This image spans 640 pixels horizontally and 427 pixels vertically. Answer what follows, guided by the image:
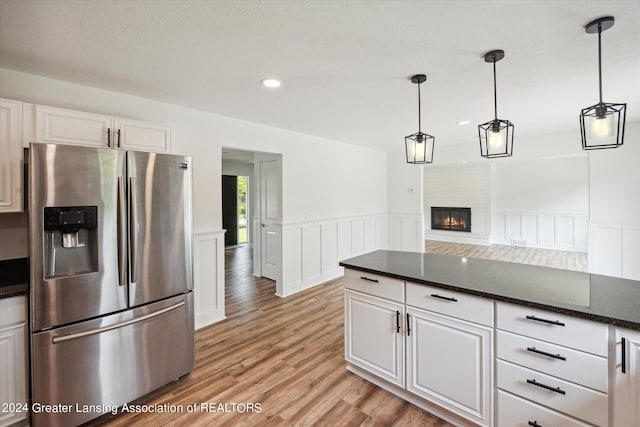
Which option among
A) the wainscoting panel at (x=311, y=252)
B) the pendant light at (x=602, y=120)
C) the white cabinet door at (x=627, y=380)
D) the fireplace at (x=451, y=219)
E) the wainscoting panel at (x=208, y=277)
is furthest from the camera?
the fireplace at (x=451, y=219)

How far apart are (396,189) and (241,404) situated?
208 inches

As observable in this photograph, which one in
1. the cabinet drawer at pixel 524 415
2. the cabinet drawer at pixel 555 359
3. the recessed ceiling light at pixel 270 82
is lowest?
the cabinet drawer at pixel 524 415

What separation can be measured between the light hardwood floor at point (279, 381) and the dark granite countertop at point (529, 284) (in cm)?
96

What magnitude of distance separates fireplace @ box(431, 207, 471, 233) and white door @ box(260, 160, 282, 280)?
6.49m

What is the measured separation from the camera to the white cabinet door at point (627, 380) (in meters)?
1.30

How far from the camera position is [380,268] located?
218cm

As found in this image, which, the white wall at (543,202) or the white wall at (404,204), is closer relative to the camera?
the white wall at (404,204)

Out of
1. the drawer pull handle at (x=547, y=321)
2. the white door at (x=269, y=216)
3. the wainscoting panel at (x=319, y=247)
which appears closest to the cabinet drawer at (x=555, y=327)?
the drawer pull handle at (x=547, y=321)

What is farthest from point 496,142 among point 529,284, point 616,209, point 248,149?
point 616,209

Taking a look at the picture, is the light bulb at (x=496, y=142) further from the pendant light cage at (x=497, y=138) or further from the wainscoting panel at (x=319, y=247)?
the wainscoting panel at (x=319, y=247)

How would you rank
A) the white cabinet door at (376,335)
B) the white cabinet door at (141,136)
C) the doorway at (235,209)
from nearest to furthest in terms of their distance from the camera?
1. the white cabinet door at (376,335)
2. the white cabinet door at (141,136)
3. the doorway at (235,209)

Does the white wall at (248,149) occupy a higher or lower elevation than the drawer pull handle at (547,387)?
higher

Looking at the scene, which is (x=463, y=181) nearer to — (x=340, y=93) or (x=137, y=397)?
(x=340, y=93)

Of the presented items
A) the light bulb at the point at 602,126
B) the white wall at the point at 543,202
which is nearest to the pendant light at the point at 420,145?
the light bulb at the point at 602,126
